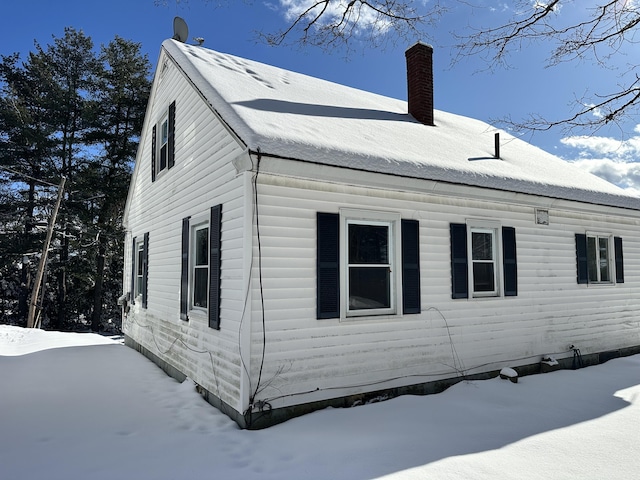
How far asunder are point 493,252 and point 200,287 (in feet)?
16.3

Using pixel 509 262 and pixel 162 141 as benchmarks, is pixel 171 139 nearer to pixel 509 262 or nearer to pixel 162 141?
pixel 162 141

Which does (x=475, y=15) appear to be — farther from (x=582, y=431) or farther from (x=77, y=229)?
(x=77, y=229)

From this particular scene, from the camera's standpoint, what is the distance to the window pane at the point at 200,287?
6.29m

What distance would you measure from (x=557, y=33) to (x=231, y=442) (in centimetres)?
616

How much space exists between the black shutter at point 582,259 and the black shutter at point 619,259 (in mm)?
1217

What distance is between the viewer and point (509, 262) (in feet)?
23.7

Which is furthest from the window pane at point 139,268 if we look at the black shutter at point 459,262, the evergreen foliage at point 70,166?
the evergreen foliage at point 70,166

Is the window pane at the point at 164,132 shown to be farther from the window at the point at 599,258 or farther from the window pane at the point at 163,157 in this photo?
the window at the point at 599,258

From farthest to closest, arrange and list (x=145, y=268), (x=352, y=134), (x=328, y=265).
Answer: (x=145, y=268) < (x=352, y=134) < (x=328, y=265)

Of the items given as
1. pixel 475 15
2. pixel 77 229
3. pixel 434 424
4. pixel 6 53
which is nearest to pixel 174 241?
pixel 434 424

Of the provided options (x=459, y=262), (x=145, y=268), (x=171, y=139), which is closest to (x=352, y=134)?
(x=459, y=262)

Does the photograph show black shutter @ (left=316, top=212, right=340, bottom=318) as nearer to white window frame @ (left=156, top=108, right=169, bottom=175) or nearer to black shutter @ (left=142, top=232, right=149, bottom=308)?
white window frame @ (left=156, top=108, right=169, bottom=175)

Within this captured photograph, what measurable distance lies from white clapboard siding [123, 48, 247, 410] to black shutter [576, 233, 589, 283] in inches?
274

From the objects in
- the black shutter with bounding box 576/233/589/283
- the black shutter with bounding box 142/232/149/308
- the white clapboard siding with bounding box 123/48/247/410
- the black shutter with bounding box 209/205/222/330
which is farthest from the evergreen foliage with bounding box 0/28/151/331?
the black shutter with bounding box 576/233/589/283
